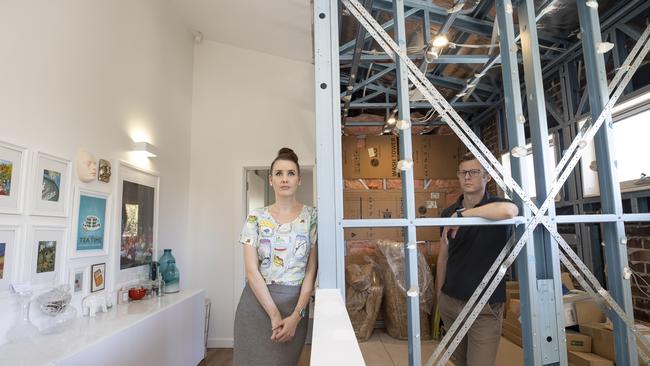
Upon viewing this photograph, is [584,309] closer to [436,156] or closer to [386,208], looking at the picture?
[386,208]

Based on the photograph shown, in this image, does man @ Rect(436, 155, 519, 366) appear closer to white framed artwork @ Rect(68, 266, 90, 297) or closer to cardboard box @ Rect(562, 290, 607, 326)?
cardboard box @ Rect(562, 290, 607, 326)

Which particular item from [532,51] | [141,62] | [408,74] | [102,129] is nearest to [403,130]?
[408,74]

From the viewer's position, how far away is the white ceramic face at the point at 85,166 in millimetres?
2299

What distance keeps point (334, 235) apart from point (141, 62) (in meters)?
2.71

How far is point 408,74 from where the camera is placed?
130 centimetres

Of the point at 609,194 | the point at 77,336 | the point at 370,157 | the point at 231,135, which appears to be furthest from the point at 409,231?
the point at 370,157

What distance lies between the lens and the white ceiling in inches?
128

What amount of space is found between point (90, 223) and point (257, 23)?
2.31 metres

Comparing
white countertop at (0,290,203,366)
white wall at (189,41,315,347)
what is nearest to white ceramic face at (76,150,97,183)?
white countertop at (0,290,203,366)

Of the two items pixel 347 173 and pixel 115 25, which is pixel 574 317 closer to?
pixel 347 173

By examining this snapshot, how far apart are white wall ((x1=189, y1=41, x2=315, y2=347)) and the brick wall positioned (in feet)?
9.20

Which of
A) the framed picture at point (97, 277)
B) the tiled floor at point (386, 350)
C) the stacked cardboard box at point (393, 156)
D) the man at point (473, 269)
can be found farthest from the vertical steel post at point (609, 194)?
the stacked cardboard box at point (393, 156)

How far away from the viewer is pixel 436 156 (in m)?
4.65

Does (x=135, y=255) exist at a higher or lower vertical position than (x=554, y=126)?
lower
